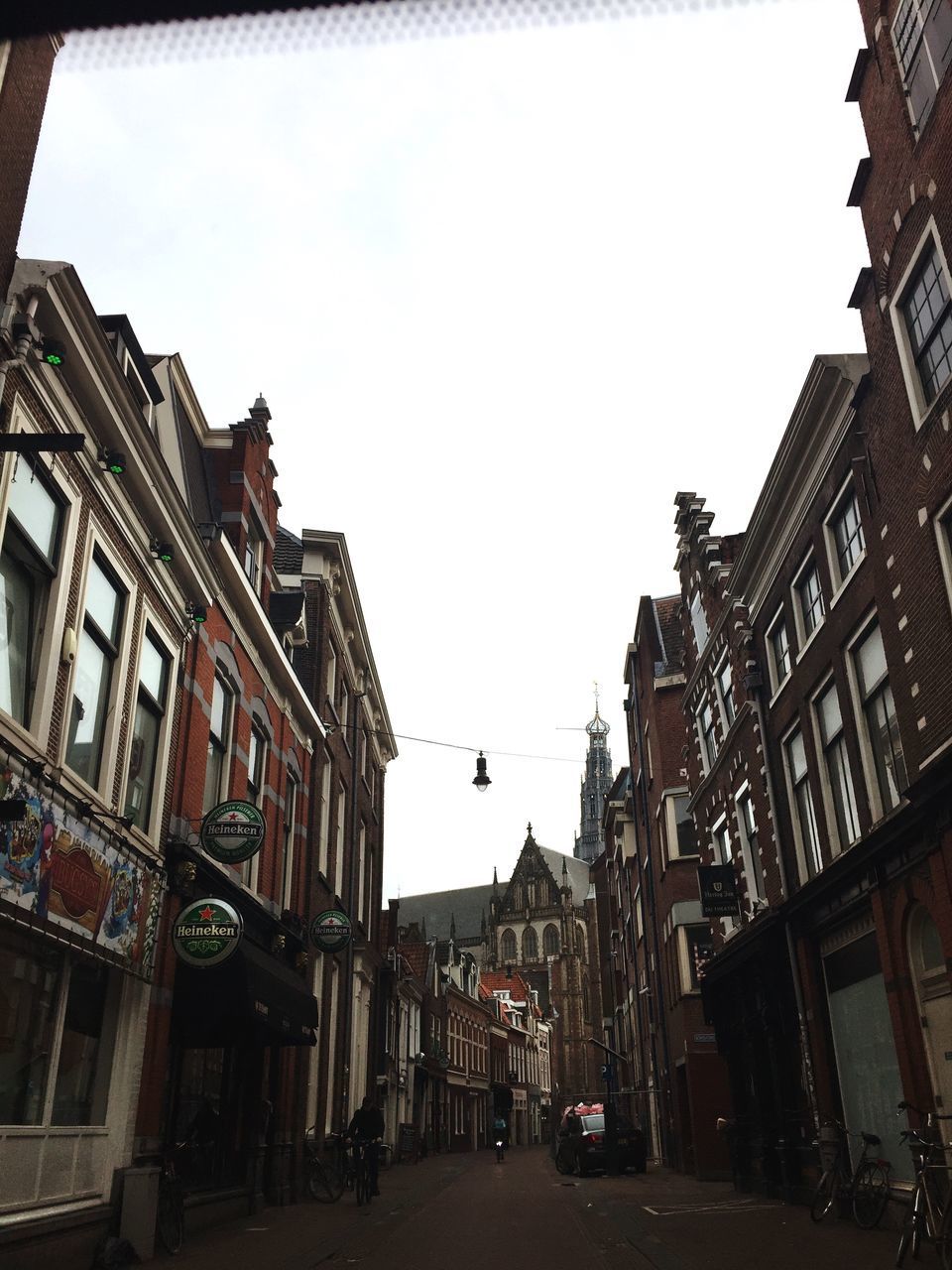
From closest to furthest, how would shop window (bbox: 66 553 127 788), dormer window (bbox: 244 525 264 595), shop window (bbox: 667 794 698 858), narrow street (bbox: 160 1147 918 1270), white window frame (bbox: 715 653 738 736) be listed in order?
narrow street (bbox: 160 1147 918 1270), shop window (bbox: 66 553 127 788), dormer window (bbox: 244 525 264 595), white window frame (bbox: 715 653 738 736), shop window (bbox: 667 794 698 858)

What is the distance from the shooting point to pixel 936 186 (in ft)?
37.1

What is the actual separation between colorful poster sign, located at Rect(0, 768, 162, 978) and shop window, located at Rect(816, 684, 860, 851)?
943 centimetres

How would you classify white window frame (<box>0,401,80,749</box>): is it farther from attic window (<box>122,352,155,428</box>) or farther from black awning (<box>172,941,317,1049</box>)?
black awning (<box>172,941,317,1049</box>)

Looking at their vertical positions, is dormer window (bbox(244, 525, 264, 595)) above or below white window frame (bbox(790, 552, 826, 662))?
above

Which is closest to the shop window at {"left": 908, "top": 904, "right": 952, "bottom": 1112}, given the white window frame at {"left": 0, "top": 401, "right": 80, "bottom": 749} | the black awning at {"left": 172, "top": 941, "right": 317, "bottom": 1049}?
the black awning at {"left": 172, "top": 941, "right": 317, "bottom": 1049}

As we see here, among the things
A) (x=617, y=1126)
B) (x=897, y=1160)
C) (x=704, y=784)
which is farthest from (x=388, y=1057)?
(x=897, y=1160)

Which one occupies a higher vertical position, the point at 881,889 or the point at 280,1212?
the point at 881,889

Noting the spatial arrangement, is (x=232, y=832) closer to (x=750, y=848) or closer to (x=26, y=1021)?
(x=26, y=1021)

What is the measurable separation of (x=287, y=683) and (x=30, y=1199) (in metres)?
11.6

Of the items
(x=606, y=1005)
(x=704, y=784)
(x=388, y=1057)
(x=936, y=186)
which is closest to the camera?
(x=936, y=186)

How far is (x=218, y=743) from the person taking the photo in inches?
628

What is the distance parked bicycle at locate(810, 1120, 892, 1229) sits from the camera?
1212cm

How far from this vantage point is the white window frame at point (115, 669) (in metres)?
10.2

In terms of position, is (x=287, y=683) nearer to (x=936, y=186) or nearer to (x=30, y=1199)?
(x=30, y=1199)
